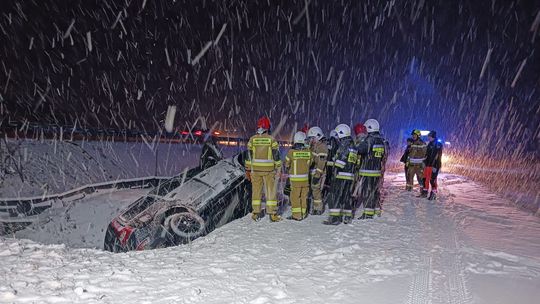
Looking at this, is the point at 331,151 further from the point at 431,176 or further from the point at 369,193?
the point at 431,176

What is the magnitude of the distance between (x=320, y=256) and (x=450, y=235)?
2.72m

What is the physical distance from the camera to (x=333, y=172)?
7.61 meters

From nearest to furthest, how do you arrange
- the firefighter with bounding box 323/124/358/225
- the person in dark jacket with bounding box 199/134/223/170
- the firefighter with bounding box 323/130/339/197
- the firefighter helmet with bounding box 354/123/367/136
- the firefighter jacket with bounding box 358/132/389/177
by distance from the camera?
the firefighter with bounding box 323/124/358/225 → the firefighter jacket with bounding box 358/132/389/177 → the firefighter helmet with bounding box 354/123/367/136 → the person in dark jacket with bounding box 199/134/223/170 → the firefighter with bounding box 323/130/339/197

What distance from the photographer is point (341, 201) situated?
7207 mm

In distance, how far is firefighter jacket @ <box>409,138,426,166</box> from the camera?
11.4 metres

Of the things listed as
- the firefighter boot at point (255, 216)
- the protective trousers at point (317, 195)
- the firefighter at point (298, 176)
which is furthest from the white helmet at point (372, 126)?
the firefighter boot at point (255, 216)

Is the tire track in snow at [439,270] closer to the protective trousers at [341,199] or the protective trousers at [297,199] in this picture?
the protective trousers at [341,199]

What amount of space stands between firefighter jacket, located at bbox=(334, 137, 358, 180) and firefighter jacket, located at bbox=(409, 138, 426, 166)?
16.4 ft

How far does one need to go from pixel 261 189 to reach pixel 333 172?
153 centimetres

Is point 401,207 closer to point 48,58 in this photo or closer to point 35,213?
point 35,213

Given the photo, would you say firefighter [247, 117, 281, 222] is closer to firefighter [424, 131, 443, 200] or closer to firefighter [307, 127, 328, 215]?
firefighter [307, 127, 328, 215]

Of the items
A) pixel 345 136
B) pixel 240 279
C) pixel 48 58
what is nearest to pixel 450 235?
pixel 345 136

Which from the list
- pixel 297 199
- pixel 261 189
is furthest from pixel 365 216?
pixel 261 189

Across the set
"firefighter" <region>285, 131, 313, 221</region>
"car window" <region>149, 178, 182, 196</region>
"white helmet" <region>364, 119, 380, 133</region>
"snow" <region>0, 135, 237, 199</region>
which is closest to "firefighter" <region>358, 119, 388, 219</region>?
"white helmet" <region>364, 119, 380, 133</region>
